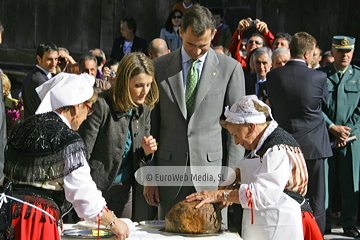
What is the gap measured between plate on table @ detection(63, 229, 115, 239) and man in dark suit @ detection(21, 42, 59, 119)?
3.02m

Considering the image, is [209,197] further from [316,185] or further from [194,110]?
[316,185]

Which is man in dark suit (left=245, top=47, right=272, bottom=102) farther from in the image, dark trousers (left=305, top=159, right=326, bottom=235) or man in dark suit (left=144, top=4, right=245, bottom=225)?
man in dark suit (left=144, top=4, right=245, bottom=225)

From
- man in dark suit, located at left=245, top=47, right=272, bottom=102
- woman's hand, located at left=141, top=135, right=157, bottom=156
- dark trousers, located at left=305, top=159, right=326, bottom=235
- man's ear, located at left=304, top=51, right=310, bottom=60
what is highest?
man's ear, located at left=304, top=51, right=310, bottom=60

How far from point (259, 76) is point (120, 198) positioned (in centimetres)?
285

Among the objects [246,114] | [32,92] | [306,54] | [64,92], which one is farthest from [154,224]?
[32,92]

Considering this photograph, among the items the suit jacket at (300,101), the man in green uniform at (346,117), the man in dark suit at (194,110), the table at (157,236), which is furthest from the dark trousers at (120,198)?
the man in green uniform at (346,117)

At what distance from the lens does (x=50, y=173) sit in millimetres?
3096

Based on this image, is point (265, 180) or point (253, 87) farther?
point (253, 87)

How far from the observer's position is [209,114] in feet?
13.6

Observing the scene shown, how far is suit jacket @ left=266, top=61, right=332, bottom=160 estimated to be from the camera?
575 cm

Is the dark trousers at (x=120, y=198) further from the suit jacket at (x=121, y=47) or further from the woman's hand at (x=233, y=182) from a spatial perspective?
the suit jacket at (x=121, y=47)

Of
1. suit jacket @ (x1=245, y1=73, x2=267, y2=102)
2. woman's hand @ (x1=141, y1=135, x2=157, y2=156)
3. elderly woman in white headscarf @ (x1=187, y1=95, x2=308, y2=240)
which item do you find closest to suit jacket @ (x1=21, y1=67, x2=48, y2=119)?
suit jacket @ (x1=245, y1=73, x2=267, y2=102)

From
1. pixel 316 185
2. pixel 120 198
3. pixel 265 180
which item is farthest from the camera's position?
pixel 316 185

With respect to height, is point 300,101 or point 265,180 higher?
point 300,101
